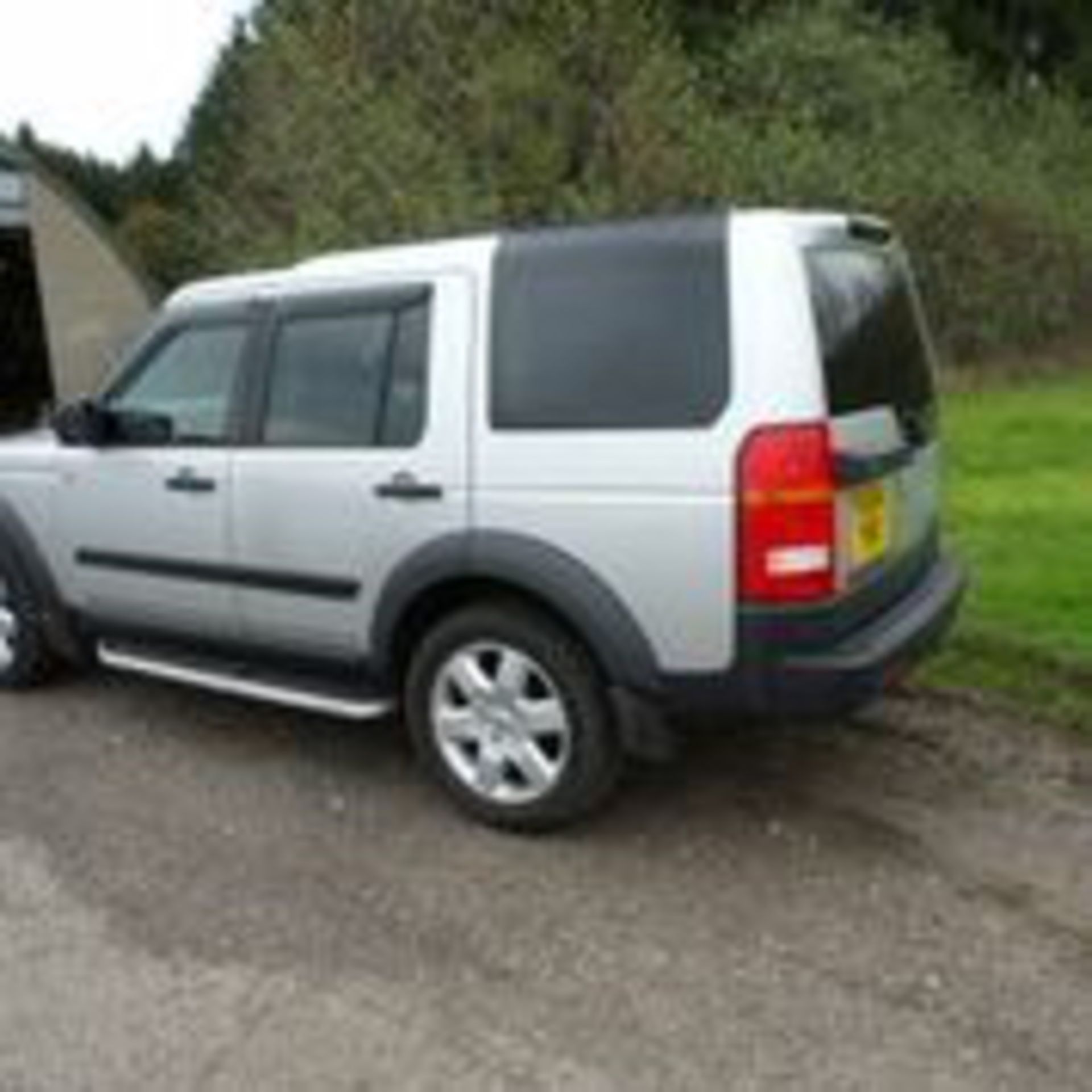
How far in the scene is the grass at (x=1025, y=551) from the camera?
243 inches

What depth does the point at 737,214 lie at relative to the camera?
14.4 feet

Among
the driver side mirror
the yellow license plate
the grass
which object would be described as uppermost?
the driver side mirror

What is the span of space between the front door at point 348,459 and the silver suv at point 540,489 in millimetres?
10

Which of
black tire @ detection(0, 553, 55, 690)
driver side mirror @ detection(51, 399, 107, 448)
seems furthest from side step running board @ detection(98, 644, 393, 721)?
driver side mirror @ detection(51, 399, 107, 448)

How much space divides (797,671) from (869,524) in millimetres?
557

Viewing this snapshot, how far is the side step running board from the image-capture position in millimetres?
Result: 5285

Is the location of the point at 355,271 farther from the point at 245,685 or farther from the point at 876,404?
the point at 876,404

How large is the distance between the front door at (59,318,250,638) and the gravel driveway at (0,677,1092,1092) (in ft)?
1.90

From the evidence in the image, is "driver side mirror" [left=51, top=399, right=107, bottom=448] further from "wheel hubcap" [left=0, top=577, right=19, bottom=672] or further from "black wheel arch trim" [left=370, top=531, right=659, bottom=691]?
"black wheel arch trim" [left=370, top=531, right=659, bottom=691]

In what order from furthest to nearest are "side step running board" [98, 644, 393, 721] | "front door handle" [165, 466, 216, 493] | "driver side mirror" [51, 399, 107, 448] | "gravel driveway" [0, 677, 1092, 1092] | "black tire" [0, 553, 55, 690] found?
"black tire" [0, 553, 55, 690] < "driver side mirror" [51, 399, 107, 448] < "front door handle" [165, 466, 216, 493] < "side step running board" [98, 644, 393, 721] < "gravel driveway" [0, 677, 1092, 1092]

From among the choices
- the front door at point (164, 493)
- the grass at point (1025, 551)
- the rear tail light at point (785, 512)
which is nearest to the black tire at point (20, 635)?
the front door at point (164, 493)

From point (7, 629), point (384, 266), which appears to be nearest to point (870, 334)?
point (384, 266)

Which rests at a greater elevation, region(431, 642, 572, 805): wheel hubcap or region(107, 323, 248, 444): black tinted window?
region(107, 323, 248, 444): black tinted window

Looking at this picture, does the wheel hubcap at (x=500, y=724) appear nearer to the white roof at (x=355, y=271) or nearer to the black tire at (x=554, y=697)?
the black tire at (x=554, y=697)
